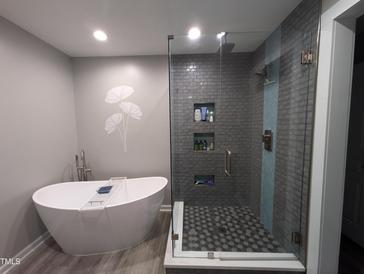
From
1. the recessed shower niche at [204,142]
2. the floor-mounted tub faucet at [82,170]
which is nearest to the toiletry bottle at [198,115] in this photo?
the recessed shower niche at [204,142]

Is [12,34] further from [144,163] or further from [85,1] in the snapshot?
[144,163]

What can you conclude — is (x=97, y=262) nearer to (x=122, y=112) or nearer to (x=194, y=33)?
(x=122, y=112)

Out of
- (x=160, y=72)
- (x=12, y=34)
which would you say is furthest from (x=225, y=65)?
(x=12, y=34)

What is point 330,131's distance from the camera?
4.25ft

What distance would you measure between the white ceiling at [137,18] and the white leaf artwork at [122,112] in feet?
2.22

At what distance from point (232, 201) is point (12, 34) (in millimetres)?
3350

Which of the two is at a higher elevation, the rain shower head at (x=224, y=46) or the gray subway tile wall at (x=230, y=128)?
the rain shower head at (x=224, y=46)

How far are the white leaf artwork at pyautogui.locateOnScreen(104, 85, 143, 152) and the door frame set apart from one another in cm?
225

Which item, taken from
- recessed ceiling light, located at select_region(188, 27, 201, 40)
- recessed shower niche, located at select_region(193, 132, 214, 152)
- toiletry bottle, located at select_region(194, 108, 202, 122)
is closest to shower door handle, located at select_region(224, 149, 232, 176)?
recessed shower niche, located at select_region(193, 132, 214, 152)

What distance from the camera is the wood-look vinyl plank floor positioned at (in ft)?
5.65

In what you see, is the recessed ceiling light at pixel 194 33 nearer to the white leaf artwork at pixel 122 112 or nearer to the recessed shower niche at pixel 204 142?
the white leaf artwork at pixel 122 112

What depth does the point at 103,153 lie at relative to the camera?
284 centimetres

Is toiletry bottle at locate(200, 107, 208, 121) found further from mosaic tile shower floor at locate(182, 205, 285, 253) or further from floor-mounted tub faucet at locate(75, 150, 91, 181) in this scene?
floor-mounted tub faucet at locate(75, 150, 91, 181)

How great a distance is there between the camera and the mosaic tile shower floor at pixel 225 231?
1.83 m
